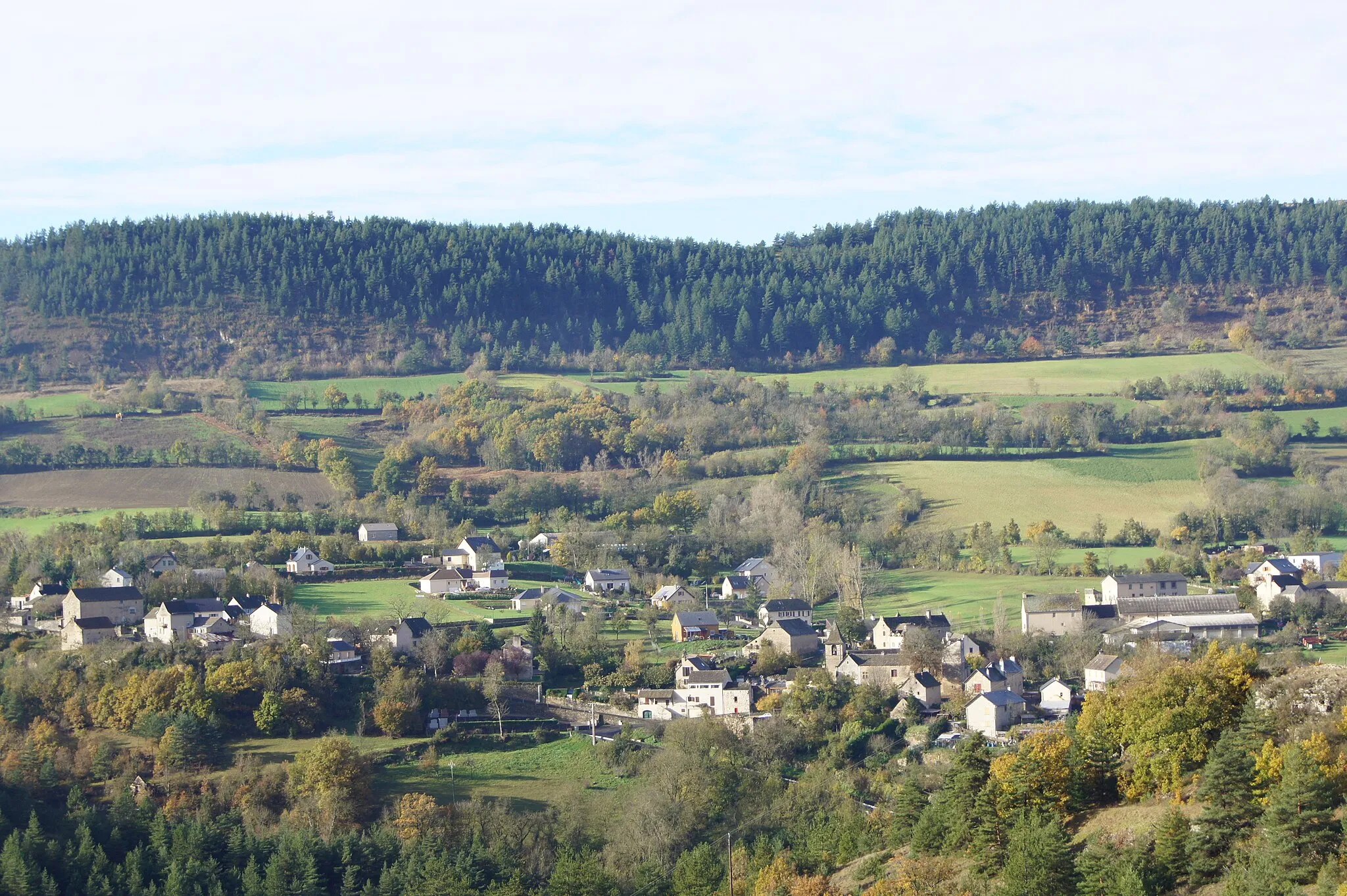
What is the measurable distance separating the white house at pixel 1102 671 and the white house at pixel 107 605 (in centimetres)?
3003

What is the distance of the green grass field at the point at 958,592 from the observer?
200ft

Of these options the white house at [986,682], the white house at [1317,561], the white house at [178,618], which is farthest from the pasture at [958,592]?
the white house at [178,618]

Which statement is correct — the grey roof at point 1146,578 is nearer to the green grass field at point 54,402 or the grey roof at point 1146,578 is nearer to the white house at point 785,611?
the white house at point 785,611

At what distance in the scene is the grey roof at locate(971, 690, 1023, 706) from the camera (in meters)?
48.6

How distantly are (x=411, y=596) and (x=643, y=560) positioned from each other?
11696 mm

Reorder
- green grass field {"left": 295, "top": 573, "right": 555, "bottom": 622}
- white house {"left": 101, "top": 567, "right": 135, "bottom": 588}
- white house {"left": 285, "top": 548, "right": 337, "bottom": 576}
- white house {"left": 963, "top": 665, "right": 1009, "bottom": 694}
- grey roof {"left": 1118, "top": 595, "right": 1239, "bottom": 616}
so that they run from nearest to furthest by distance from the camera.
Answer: white house {"left": 963, "top": 665, "right": 1009, "bottom": 694} < grey roof {"left": 1118, "top": 595, "right": 1239, "bottom": 616} < green grass field {"left": 295, "top": 573, "right": 555, "bottom": 622} < white house {"left": 101, "top": 567, "right": 135, "bottom": 588} < white house {"left": 285, "top": 548, "right": 337, "bottom": 576}

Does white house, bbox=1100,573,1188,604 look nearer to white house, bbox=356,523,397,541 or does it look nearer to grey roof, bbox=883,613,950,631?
grey roof, bbox=883,613,950,631

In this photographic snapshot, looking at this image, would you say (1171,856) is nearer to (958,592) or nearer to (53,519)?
(958,592)

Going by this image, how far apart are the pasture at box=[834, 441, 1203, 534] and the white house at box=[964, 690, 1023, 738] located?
90.2 ft

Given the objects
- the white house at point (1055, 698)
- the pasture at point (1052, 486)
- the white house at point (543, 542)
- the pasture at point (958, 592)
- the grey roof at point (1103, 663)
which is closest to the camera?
the white house at point (1055, 698)

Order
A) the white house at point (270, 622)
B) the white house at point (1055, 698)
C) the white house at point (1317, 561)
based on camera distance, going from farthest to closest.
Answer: the white house at point (1317, 561) < the white house at point (270, 622) < the white house at point (1055, 698)

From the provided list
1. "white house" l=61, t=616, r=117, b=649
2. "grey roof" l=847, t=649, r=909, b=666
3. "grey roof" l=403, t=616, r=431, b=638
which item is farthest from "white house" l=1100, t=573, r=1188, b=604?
"white house" l=61, t=616, r=117, b=649

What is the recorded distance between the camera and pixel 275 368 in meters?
107

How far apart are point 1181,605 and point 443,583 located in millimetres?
25981
